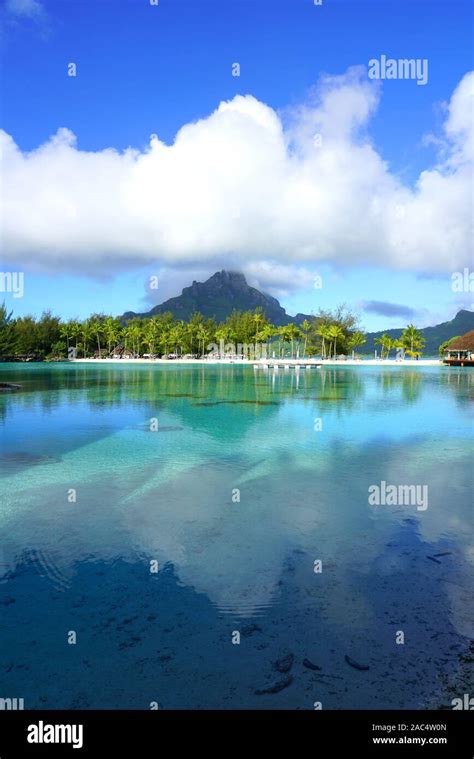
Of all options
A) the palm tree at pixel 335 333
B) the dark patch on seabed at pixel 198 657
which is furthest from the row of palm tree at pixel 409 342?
the dark patch on seabed at pixel 198 657

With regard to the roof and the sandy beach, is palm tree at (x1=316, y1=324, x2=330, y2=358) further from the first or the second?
the roof

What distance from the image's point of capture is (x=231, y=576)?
23.4ft

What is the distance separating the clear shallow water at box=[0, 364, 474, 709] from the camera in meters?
4.78

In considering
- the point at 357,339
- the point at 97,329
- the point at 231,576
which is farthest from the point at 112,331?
the point at 231,576

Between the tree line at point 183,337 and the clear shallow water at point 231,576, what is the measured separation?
9618cm

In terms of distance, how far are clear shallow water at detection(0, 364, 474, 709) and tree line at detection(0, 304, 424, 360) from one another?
3787 inches

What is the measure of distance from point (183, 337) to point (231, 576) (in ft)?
389

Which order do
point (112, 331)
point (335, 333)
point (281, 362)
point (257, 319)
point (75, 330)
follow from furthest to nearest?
point (112, 331) < point (257, 319) < point (75, 330) < point (335, 333) < point (281, 362)

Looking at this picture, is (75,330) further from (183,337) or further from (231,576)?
(231,576)

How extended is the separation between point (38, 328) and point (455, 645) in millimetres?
125839

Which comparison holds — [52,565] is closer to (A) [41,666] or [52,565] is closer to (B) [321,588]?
(A) [41,666]
